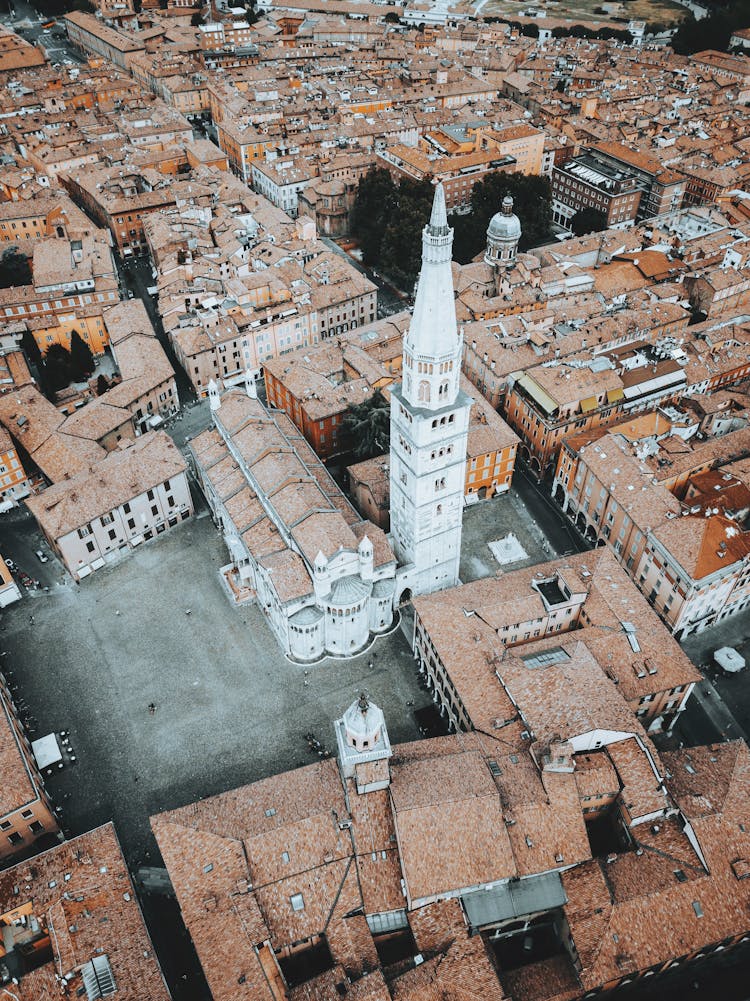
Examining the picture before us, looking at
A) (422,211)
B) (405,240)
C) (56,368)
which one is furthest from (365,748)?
(422,211)

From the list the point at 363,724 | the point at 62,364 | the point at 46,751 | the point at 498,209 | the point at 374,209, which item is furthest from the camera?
the point at 374,209

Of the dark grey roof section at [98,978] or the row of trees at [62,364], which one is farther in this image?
the row of trees at [62,364]

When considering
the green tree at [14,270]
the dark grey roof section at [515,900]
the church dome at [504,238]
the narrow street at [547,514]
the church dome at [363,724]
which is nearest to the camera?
the dark grey roof section at [515,900]

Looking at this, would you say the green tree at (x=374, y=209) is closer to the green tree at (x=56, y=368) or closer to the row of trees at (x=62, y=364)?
the row of trees at (x=62, y=364)

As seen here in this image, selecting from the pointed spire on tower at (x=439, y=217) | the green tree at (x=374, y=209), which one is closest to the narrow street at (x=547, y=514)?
the pointed spire on tower at (x=439, y=217)

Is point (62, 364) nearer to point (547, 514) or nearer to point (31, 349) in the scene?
point (31, 349)

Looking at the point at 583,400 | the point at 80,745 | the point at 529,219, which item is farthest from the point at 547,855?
the point at 529,219

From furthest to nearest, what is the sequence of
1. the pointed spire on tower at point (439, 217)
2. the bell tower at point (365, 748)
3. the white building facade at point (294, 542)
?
the white building facade at point (294, 542), the pointed spire on tower at point (439, 217), the bell tower at point (365, 748)
